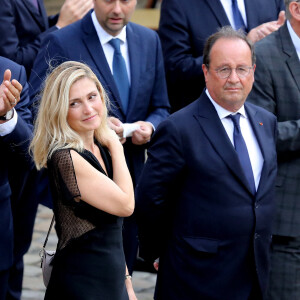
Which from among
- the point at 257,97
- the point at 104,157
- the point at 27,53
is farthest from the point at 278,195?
the point at 27,53

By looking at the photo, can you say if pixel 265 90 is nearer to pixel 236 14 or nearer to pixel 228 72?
pixel 228 72

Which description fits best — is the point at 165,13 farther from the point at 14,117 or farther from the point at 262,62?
the point at 14,117

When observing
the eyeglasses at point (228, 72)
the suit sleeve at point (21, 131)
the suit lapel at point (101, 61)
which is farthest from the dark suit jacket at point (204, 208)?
the suit lapel at point (101, 61)

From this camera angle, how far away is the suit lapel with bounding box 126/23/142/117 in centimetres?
536

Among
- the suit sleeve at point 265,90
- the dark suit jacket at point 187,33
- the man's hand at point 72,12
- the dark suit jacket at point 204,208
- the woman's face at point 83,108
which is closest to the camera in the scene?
the woman's face at point 83,108

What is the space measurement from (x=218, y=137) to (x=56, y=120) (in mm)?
880

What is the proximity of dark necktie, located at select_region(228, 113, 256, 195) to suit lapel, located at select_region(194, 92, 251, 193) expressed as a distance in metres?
0.08

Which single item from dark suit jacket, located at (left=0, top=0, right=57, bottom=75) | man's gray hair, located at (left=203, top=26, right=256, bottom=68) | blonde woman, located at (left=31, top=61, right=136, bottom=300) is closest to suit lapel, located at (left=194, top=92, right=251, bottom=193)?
man's gray hair, located at (left=203, top=26, right=256, bottom=68)

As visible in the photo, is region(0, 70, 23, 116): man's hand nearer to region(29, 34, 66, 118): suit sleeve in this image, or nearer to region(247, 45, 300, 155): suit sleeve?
region(29, 34, 66, 118): suit sleeve

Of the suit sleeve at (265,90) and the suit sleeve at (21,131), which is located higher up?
the suit sleeve at (21,131)

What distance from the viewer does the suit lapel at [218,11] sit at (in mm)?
5742

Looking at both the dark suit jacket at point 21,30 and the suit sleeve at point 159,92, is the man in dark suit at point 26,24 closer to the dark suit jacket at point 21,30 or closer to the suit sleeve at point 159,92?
the dark suit jacket at point 21,30

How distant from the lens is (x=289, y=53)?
5.11 metres

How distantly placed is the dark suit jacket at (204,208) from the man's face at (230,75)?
0.08 meters
